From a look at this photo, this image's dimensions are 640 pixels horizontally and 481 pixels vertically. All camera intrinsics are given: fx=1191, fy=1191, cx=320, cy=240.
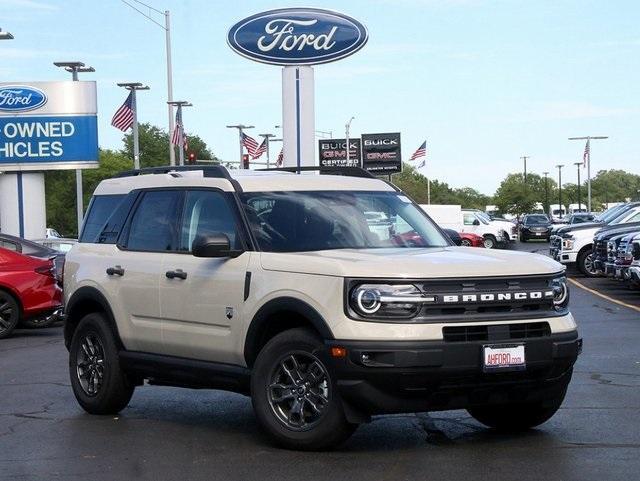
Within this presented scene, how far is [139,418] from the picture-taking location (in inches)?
385

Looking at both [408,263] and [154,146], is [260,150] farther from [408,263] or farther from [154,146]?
[408,263]

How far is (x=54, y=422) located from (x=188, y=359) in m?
1.47

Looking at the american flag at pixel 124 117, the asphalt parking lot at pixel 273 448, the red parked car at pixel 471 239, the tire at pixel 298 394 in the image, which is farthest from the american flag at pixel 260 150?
the tire at pixel 298 394

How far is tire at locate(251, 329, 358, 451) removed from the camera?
7.75 meters

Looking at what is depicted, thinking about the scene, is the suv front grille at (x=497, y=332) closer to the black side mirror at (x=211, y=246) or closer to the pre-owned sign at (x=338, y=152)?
the black side mirror at (x=211, y=246)

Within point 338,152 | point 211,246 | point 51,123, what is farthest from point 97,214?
point 338,152

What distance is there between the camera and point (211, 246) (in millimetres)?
8414

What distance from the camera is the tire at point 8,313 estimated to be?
Answer: 58.5 feet

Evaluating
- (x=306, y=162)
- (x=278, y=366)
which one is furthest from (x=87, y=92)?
(x=278, y=366)

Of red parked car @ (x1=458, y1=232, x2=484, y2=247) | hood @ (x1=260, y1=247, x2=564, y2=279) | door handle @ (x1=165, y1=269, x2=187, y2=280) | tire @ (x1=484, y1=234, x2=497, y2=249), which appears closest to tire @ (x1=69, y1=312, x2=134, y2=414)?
door handle @ (x1=165, y1=269, x2=187, y2=280)

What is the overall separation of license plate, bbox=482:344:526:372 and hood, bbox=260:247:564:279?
49cm

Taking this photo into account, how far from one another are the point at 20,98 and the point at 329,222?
25.7 metres

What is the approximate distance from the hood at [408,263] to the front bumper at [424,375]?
18.0 inches

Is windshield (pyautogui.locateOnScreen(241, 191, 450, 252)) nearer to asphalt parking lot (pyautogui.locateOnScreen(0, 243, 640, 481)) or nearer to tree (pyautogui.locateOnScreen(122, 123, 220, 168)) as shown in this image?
asphalt parking lot (pyautogui.locateOnScreen(0, 243, 640, 481))
